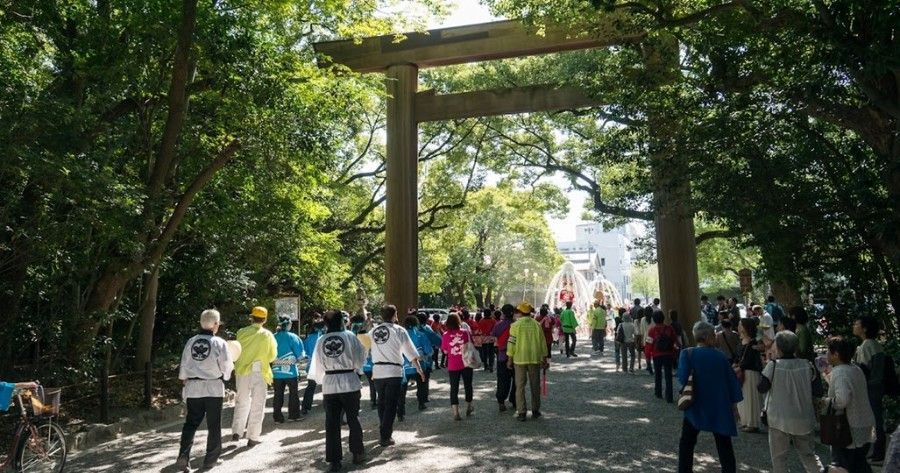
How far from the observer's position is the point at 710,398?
5180 mm

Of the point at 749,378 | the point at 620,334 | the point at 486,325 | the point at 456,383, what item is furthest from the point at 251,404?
the point at 620,334

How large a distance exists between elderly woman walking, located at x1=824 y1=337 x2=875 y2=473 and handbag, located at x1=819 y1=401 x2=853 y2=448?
0.03 metres

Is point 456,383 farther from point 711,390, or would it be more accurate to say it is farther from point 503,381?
point 711,390

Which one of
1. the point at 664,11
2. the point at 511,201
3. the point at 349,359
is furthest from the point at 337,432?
the point at 511,201

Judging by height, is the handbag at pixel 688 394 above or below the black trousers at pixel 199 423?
above

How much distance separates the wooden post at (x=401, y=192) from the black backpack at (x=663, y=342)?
22.8ft

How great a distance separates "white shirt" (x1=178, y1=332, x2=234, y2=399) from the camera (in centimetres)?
659

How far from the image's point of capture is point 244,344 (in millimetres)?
7848

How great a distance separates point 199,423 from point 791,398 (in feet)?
18.1

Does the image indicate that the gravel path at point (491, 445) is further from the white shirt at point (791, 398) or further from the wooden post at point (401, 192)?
the wooden post at point (401, 192)

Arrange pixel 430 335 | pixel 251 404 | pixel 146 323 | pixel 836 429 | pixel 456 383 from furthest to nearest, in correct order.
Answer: pixel 146 323 < pixel 430 335 < pixel 456 383 < pixel 251 404 < pixel 836 429

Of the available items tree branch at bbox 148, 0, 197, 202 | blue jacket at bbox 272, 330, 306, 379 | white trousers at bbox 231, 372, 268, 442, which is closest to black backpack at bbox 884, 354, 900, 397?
white trousers at bbox 231, 372, 268, 442

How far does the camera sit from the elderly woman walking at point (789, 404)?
499 cm

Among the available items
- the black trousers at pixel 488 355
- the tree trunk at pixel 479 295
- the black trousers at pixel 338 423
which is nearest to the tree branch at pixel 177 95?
the black trousers at pixel 338 423
